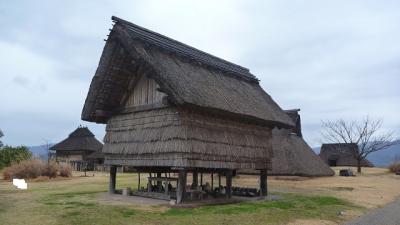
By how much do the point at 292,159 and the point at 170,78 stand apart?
23043mm

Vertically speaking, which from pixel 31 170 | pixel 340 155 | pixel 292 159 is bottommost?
pixel 31 170

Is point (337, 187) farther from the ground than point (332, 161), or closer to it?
closer to it

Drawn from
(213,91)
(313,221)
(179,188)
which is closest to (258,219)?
(313,221)

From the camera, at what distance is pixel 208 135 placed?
16.5 m

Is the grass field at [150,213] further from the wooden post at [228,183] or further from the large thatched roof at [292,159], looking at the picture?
the large thatched roof at [292,159]

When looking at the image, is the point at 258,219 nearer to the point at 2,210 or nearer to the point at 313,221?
the point at 313,221

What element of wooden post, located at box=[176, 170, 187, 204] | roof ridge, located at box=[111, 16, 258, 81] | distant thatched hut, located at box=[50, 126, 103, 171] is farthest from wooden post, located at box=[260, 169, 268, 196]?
distant thatched hut, located at box=[50, 126, 103, 171]

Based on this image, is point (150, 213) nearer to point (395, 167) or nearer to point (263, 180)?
point (263, 180)

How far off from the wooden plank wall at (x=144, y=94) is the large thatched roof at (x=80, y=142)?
3964cm

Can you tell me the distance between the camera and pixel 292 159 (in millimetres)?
35750

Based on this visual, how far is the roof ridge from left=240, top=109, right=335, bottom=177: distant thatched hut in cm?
1398

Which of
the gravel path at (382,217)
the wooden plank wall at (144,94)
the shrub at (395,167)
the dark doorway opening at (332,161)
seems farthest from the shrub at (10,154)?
the dark doorway opening at (332,161)

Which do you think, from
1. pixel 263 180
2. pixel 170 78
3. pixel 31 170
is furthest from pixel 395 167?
pixel 170 78

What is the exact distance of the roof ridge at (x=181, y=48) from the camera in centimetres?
1730
